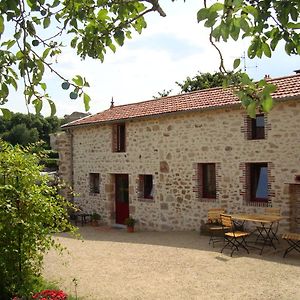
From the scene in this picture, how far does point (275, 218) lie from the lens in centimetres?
1027

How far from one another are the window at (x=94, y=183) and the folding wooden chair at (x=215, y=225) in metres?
6.46

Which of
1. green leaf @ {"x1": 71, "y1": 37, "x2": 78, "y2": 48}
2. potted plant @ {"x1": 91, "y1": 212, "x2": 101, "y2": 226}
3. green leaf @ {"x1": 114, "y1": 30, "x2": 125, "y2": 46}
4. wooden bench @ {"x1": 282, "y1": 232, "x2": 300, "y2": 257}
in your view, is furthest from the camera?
potted plant @ {"x1": 91, "y1": 212, "x2": 101, "y2": 226}

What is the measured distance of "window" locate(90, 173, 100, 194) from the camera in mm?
17375

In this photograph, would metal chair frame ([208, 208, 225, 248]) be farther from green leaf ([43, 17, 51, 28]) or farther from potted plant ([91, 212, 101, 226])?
green leaf ([43, 17, 51, 28])

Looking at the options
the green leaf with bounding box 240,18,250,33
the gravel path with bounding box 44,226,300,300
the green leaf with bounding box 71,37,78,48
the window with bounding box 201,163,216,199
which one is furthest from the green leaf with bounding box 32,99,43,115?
the window with bounding box 201,163,216,199

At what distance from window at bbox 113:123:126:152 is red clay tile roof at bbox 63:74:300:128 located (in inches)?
18.0

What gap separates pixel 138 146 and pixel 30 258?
30.5 feet

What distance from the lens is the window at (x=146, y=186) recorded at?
15.2 m

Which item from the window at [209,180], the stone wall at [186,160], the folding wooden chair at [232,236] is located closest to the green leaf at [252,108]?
the folding wooden chair at [232,236]

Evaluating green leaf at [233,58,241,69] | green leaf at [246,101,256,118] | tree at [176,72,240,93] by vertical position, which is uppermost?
tree at [176,72,240,93]

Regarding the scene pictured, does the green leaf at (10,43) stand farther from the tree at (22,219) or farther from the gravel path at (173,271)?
the gravel path at (173,271)

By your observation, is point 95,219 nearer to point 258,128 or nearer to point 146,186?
point 146,186

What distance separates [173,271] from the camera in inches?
348

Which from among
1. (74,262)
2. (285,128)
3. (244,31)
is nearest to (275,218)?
(285,128)
